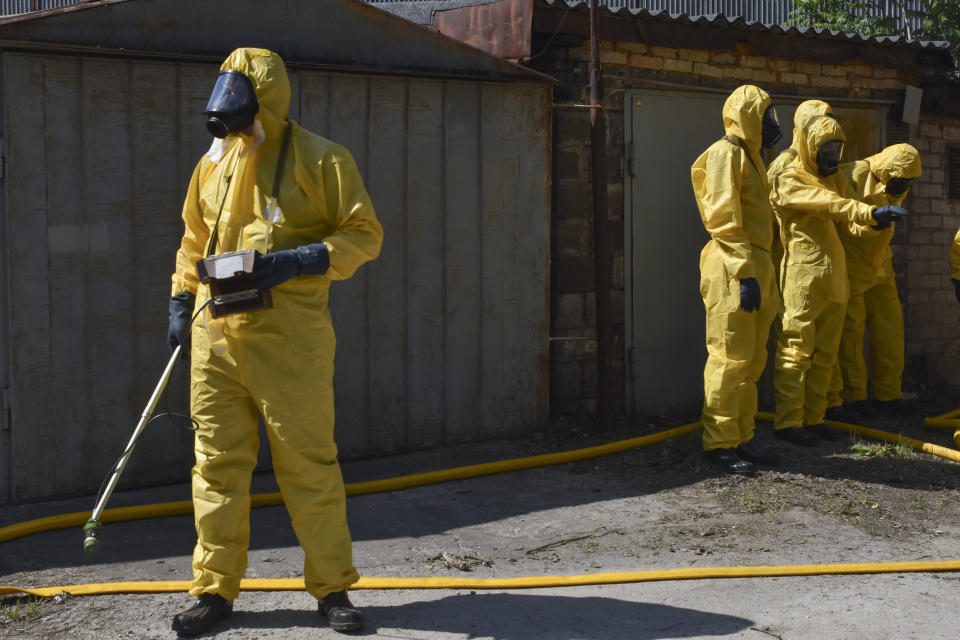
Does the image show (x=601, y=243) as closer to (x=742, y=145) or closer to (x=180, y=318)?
(x=742, y=145)

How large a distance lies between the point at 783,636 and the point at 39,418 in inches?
148

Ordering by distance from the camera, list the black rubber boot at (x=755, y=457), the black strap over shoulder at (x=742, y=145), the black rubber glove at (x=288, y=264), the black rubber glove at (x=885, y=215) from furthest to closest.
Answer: the black rubber glove at (x=885, y=215) < the black rubber boot at (x=755, y=457) < the black strap over shoulder at (x=742, y=145) < the black rubber glove at (x=288, y=264)

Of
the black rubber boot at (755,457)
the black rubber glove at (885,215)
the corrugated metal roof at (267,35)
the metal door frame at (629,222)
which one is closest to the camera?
the corrugated metal roof at (267,35)

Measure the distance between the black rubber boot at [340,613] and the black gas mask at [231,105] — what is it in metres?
1.70

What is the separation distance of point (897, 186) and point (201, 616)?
584 centimetres

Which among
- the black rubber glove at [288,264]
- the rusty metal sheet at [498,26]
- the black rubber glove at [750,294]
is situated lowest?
the black rubber glove at [750,294]

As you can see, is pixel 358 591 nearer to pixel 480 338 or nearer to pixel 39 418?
pixel 39 418

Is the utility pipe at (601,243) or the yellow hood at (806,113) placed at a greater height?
the yellow hood at (806,113)

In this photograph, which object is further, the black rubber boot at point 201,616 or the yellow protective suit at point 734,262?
the yellow protective suit at point 734,262

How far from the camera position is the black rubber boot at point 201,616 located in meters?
3.73

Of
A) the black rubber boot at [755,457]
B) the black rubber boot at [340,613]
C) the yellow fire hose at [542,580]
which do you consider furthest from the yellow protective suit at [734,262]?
the black rubber boot at [340,613]

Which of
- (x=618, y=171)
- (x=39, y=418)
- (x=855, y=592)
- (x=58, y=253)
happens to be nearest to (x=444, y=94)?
(x=618, y=171)

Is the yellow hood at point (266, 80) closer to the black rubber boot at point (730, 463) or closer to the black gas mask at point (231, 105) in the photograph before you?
the black gas mask at point (231, 105)

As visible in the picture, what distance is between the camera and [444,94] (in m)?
6.53
